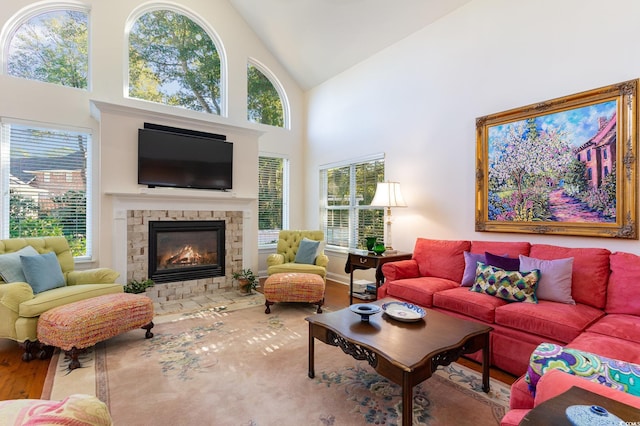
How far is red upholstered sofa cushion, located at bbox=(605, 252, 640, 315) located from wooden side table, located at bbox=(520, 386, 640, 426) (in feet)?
6.49

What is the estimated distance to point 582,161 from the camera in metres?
2.88

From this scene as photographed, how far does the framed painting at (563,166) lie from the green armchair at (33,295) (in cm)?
415

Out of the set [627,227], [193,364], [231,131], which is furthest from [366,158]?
[193,364]

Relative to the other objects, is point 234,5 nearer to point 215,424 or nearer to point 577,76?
point 577,76

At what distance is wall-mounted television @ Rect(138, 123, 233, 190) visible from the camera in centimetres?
447

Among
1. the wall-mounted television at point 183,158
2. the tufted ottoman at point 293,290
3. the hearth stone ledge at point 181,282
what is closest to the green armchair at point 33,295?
the hearth stone ledge at point 181,282

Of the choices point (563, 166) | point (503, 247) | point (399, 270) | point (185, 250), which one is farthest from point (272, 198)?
point (563, 166)

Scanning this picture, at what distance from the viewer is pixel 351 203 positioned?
5445 mm

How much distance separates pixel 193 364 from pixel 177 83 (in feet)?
14.5

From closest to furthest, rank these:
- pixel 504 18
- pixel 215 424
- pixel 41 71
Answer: pixel 215 424
pixel 504 18
pixel 41 71

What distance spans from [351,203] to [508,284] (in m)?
3.01

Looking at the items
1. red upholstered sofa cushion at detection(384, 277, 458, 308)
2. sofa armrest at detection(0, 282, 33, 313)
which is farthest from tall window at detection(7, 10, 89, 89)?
red upholstered sofa cushion at detection(384, 277, 458, 308)

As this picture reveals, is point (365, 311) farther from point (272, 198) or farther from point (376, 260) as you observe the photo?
point (272, 198)

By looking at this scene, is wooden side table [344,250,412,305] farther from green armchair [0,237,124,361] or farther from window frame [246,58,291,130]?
window frame [246,58,291,130]
